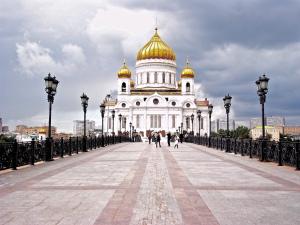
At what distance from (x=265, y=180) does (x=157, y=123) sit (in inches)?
3197

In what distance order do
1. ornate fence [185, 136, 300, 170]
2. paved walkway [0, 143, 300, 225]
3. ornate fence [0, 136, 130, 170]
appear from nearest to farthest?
paved walkway [0, 143, 300, 225]
ornate fence [0, 136, 130, 170]
ornate fence [185, 136, 300, 170]

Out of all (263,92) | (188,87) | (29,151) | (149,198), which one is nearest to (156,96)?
(188,87)

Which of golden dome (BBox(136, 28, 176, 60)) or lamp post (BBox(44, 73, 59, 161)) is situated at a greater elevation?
golden dome (BBox(136, 28, 176, 60))

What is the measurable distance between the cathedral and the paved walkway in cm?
7893

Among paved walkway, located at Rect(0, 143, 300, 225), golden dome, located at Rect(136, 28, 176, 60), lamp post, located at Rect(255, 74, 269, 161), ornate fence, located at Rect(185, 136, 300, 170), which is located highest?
golden dome, located at Rect(136, 28, 176, 60)

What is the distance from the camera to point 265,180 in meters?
12.4

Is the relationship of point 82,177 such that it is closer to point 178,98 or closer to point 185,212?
point 185,212

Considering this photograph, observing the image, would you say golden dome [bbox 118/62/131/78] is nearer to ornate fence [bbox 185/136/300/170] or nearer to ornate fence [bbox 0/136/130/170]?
ornate fence [bbox 185/136/300/170]

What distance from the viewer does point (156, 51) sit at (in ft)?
315

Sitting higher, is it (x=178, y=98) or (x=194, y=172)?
(x=178, y=98)

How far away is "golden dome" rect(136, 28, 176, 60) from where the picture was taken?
9575cm

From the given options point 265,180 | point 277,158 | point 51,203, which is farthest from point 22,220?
point 277,158

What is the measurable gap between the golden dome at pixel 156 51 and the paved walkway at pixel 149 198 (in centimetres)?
8328

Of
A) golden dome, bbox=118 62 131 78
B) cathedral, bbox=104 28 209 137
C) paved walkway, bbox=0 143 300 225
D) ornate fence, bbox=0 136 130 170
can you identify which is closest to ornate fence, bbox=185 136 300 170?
paved walkway, bbox=0 143 300 225
